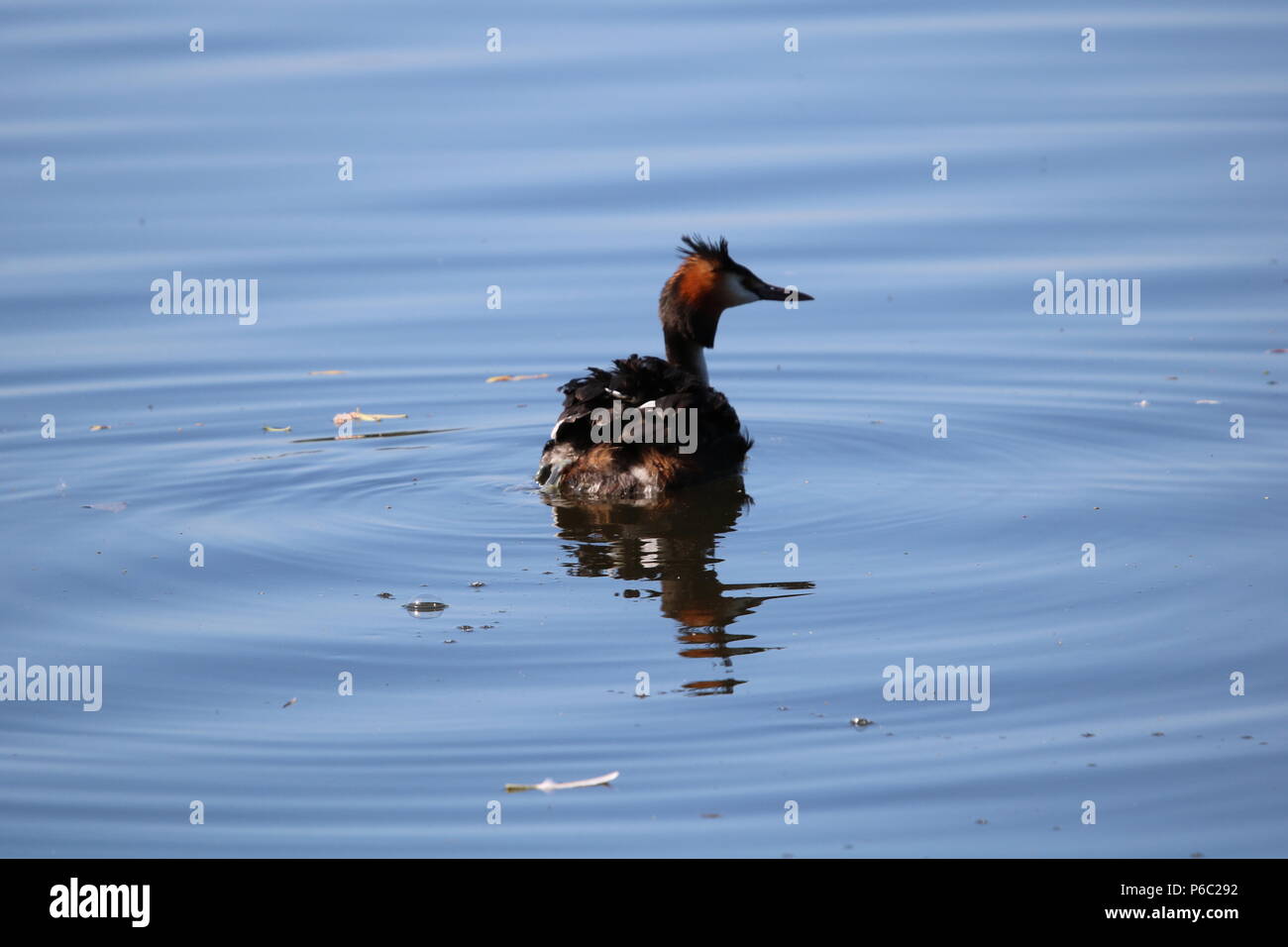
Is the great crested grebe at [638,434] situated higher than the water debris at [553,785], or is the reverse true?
the great crested grebe at [638,434]

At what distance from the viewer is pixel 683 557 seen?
10.1 m

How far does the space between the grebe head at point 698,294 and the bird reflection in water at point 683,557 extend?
4.24ft

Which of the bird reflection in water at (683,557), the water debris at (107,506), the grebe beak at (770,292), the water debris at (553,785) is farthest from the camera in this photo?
the grebe beak at (770,292)

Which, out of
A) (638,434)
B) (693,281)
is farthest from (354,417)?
(638,434)

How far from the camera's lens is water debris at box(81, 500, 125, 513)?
36.3 ft

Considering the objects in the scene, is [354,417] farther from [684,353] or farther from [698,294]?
[698,294]

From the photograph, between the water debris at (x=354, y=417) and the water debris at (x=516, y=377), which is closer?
the water debris at (x=354, y=417)

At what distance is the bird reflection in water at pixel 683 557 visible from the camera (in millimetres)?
8664

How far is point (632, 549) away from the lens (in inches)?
405

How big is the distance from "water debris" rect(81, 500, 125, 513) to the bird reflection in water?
8.76 ft

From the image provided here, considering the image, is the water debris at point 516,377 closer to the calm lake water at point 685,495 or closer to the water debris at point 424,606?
the calm lake water at point 685,495

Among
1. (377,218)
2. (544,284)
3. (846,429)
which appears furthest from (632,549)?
(377,218)

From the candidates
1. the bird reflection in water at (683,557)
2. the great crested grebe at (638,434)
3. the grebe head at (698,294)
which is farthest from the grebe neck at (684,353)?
the bird reflection in water at (683,557)

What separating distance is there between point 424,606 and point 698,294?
411cm
